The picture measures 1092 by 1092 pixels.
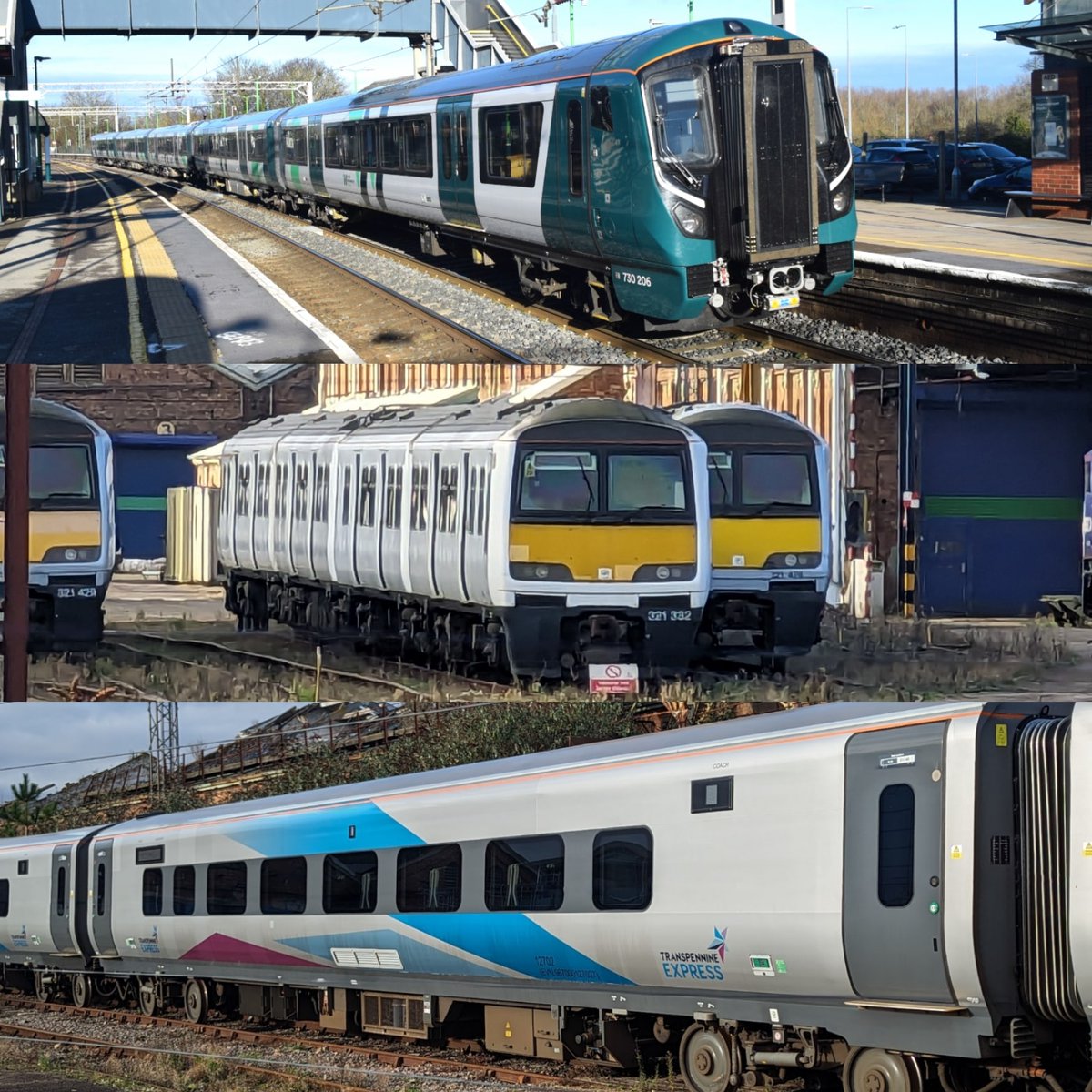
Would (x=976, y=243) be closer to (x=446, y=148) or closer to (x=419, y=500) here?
(x=446, y=148)

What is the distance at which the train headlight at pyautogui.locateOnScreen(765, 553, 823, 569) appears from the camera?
43.0ft

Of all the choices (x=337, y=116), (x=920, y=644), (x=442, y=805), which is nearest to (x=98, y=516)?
(x=442, y=805)

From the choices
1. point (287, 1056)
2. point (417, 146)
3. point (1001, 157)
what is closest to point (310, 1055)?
point (287, 1056)

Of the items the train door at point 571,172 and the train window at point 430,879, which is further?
the train door at point 571,172

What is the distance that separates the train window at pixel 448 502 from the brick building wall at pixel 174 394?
191cm

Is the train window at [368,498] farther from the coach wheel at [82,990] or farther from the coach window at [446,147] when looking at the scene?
the coach wheel at [82,990]

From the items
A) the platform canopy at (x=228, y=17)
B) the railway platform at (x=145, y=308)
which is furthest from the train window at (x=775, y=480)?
the platform canopy at (x=228, y=17)

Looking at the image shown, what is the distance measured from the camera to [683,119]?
1286cm

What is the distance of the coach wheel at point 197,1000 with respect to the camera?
1745cm

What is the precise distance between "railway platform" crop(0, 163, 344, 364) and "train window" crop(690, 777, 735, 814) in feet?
13.7

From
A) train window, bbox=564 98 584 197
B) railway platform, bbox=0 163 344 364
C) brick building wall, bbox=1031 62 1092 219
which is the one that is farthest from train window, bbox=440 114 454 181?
brick building wall, bbox=1031 62 1092 219

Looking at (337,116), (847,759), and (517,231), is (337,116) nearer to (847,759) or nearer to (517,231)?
(517,231)

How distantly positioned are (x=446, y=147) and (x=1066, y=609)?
28.8 feet

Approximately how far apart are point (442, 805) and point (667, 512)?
3.07 m
